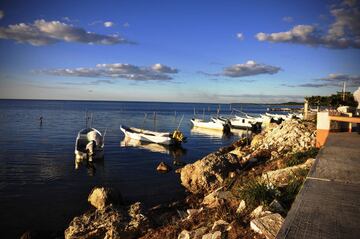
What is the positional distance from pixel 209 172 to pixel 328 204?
39.4 feet

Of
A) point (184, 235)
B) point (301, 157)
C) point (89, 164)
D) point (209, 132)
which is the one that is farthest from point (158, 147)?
point (184, 235)

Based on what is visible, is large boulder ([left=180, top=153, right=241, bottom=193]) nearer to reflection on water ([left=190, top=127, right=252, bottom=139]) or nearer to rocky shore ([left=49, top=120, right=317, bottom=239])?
rocky shore ([left=49, top=120, right=317, bottom=239])

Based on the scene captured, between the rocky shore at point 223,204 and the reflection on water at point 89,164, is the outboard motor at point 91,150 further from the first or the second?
the rocky shore at point 223,204

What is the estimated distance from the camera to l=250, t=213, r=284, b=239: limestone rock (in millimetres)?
4752

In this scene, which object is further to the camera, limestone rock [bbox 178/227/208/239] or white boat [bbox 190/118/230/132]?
white boat [bbox 190/118/230/132]

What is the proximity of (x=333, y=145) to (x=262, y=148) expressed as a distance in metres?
10.4

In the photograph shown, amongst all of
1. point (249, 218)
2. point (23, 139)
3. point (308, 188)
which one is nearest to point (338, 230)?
point (308, 188)

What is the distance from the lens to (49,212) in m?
14.9

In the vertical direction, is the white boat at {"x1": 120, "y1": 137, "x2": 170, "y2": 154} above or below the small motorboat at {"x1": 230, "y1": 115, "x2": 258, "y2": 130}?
below

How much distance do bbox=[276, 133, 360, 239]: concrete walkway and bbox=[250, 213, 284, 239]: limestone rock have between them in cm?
55

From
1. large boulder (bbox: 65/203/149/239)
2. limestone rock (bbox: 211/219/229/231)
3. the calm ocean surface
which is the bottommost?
the calm ocean surface

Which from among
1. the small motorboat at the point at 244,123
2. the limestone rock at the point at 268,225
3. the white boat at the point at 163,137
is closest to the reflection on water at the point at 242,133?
the small motorboat at the point at 244,123

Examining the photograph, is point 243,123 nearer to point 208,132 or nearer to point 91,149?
point 208,132

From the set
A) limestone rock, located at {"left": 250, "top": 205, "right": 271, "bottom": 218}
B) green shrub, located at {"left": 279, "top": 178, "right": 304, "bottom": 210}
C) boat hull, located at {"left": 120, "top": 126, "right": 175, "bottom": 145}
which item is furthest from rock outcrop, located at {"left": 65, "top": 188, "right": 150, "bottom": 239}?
boat hull, located at {"left": 120, "top": 126, "right": 175, "bottom": 145}
